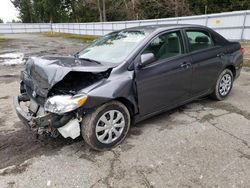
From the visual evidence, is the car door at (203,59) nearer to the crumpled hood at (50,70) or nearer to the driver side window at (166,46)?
the driver side window at (166,46)

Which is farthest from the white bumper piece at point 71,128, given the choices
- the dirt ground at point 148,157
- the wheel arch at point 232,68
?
the wheel arch at point 232,68

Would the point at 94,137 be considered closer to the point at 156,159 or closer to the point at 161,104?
the point at 156,159

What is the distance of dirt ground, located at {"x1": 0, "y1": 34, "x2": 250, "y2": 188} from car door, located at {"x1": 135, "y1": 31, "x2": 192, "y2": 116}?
1.40ft

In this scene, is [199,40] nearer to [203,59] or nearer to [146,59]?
[203,59]

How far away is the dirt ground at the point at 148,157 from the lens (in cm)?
241

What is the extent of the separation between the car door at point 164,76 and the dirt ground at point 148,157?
16.8 inches

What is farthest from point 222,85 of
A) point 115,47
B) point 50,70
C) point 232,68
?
point 50,70

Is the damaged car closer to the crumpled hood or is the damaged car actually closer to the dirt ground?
the crumpled hood

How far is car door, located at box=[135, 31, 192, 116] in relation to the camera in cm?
316

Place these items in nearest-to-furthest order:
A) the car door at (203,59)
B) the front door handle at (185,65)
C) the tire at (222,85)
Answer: the front door handle at (185,65) → the car door at (203,59) → the tire at (222,85)

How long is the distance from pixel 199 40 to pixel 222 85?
114cm

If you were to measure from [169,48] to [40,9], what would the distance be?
55.5 m

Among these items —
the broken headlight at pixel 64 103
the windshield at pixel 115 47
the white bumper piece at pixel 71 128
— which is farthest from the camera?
the windshield at pixel 115 47

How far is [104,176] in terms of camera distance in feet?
8.16
